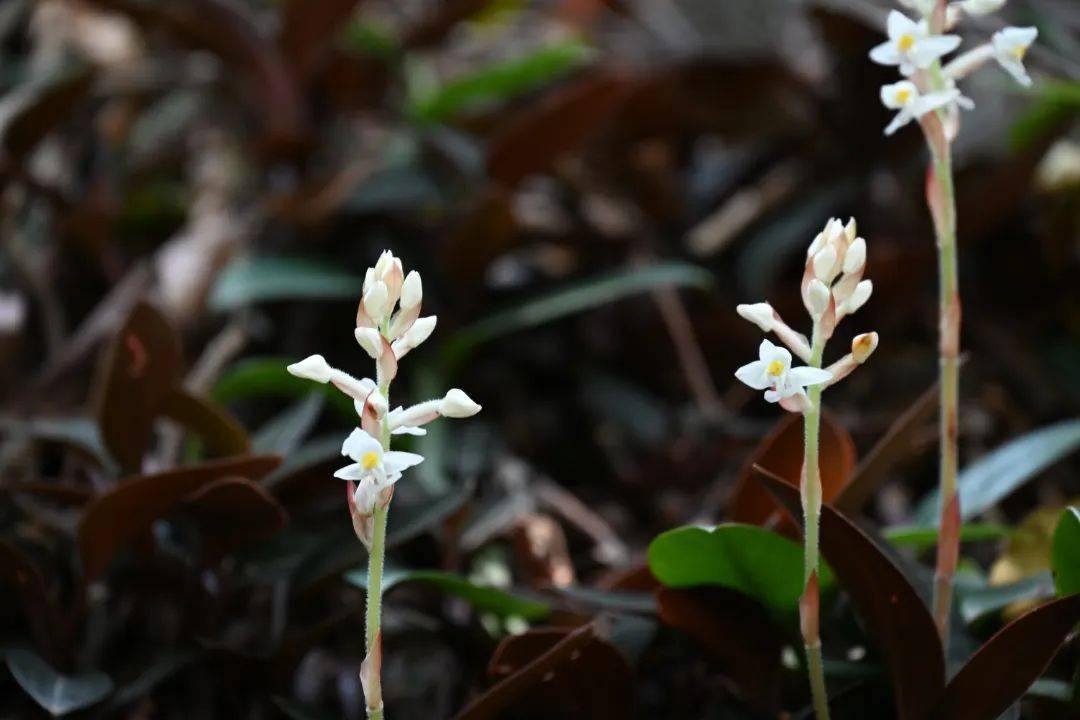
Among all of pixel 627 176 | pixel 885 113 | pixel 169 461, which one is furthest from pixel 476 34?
pixel 169 461

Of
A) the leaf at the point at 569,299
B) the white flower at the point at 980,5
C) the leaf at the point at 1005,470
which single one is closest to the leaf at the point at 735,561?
the leaf at the point at 1005,470

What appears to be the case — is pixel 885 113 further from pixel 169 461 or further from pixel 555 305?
pixel 169 461

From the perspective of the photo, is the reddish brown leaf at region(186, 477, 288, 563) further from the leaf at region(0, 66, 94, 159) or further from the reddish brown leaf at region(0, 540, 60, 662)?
the leaf at region(0, 66, 94, 159)

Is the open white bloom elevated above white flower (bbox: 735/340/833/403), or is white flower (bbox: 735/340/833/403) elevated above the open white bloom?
white flower (bbox: 735/340/833/403)

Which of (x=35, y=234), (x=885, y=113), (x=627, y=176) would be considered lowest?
(x=35, y=234)

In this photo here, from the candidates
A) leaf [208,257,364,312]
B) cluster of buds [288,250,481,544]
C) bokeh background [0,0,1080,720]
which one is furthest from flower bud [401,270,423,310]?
leaf [208,257,364,312]

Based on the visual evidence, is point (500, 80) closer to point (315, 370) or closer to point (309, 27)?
point (309, 27)

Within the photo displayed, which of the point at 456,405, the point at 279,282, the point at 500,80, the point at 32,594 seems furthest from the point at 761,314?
the point at 500,80
